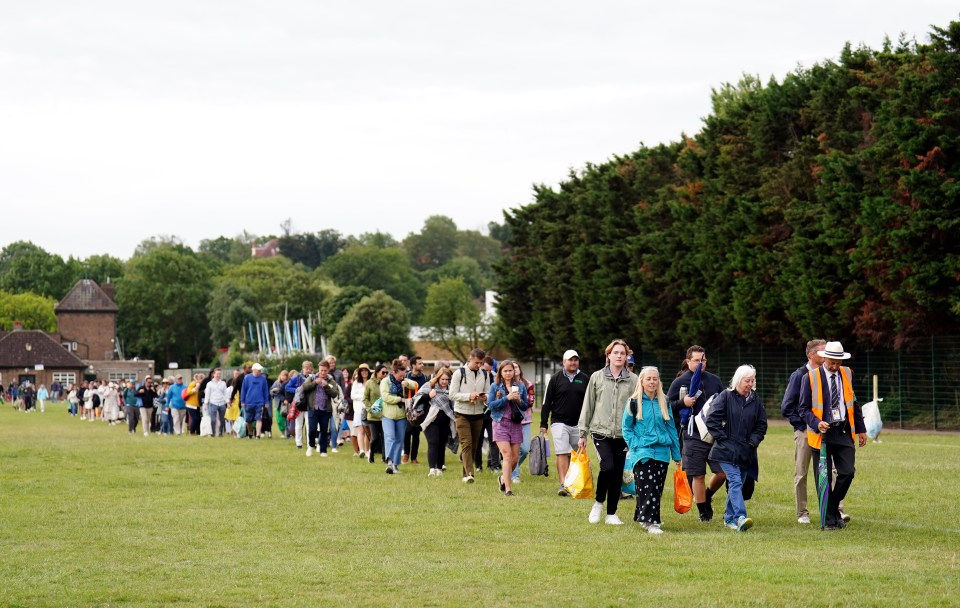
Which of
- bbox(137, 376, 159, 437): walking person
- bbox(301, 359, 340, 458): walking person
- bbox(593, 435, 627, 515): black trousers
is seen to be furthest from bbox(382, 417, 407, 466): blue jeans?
bbox(137, 376, 159, 437): walking person

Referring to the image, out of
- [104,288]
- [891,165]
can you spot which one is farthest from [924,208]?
[104,288]

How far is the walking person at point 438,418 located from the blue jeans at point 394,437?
801 millimetres

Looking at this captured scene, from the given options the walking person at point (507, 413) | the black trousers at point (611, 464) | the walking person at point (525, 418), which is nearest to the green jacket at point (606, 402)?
the black trousers at point (611, 464)

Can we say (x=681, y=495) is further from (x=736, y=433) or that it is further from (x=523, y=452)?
(x=523, y=452)

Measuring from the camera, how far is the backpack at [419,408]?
23.1 m

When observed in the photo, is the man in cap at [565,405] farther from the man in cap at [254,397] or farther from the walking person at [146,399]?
the walking person at [146,399]

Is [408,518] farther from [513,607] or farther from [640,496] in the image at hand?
[513,607]

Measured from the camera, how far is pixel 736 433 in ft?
47.8

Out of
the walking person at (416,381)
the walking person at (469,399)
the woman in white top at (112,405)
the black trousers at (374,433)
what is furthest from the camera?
the woman in white top at (112,405)

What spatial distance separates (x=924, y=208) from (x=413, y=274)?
159m

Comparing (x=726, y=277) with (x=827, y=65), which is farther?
(x=726, y=277)

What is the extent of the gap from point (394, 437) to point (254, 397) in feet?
43.6

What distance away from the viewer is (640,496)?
571 inches

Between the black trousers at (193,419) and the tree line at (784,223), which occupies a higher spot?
the tree line at (784,223)
